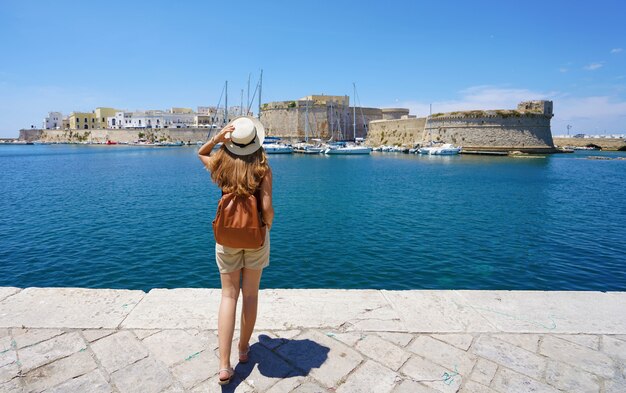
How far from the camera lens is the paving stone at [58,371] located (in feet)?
6.90

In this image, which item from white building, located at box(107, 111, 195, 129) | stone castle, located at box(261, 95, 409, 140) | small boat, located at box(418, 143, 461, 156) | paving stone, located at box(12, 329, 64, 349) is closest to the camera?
paving stone, located at box(12, 329, 64, 349)

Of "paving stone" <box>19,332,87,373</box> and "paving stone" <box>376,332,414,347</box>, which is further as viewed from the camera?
"paving stone" <box>376,332,414,347</box>

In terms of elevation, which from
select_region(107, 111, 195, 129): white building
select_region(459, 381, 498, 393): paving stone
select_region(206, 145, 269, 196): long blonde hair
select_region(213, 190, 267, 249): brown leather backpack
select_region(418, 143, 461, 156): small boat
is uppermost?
select_region(107, 111, 195, 129): white building

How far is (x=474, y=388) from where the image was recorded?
7.04ft

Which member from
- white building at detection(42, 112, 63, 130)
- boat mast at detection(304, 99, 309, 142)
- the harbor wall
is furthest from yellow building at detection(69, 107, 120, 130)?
boat mast at detection(304, 99, 309, 142)

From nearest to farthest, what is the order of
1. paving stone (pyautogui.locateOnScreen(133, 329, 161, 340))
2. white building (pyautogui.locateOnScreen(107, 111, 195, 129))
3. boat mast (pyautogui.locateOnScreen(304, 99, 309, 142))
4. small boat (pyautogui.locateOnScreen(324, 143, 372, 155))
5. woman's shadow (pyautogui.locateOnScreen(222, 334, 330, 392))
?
woman's shadow (pyautogui.locateOnScreen(222, 334, 330, 392)) → paving stone (pyautogui.locateOnScreen(133, 329, 161, 340)) → small boat (pyautogui.locateOnScreen(324, 143, 372, 155)) → boat mast (pyautogui.locateOnScreen(304, 99, 309, 142)) → white building (pyautogui.locateOnScreen(107, 111, 195, 129))

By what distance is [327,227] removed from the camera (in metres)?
11.0

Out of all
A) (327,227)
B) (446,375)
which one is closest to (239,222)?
(446,375)

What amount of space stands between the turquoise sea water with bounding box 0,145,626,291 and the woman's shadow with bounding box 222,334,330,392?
423 cm

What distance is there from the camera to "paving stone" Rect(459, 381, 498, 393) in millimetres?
2119

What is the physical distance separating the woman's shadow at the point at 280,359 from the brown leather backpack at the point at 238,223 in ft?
2.39

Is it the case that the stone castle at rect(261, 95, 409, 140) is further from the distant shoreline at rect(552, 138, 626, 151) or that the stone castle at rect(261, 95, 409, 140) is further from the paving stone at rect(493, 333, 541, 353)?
the paving stone at rect(493, 333, 541, 353)

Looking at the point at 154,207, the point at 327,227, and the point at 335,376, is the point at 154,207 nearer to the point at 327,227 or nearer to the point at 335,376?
the point at 327,227

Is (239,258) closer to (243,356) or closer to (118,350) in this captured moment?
(243,356)
